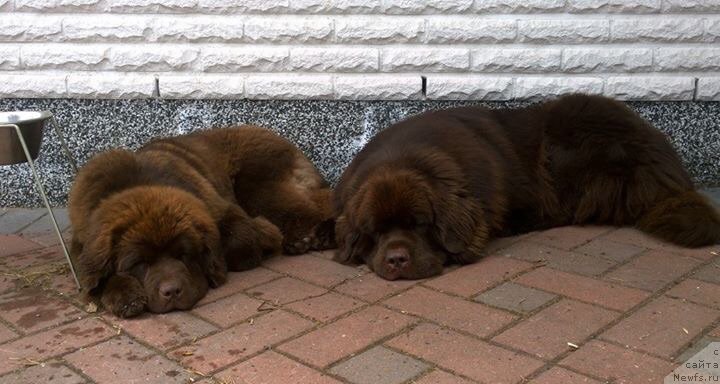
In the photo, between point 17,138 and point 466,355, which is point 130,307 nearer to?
point 17,138

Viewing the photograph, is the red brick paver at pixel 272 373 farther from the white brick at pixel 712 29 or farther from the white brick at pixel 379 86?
the white brick at pixel 712 29

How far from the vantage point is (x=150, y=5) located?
6.00 m

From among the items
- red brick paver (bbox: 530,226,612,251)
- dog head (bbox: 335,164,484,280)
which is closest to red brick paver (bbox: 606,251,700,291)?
red brick paver (bbox: 530,226,612,251)

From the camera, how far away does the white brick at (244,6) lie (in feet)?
19.6

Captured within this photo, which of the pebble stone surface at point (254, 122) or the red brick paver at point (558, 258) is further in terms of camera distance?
the pebble stone surface at point (254, 122)

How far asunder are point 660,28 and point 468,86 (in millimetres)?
1616

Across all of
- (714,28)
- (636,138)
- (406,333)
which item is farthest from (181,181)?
(714,28)

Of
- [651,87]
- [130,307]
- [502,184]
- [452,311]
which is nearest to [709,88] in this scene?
[651,87]

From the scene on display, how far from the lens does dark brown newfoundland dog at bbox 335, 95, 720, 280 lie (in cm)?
445

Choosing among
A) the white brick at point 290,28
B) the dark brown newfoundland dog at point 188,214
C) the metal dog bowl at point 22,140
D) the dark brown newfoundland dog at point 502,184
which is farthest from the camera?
the white brick at point 290,28

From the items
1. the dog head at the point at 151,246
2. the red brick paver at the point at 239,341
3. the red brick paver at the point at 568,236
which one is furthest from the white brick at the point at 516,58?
the red brick paver at the point at 239,341

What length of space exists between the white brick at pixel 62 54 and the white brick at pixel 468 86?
2755mm

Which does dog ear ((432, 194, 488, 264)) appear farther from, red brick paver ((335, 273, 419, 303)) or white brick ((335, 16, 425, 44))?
white brick ((335, 16, 425, 44))

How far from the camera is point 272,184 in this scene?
212 inches
